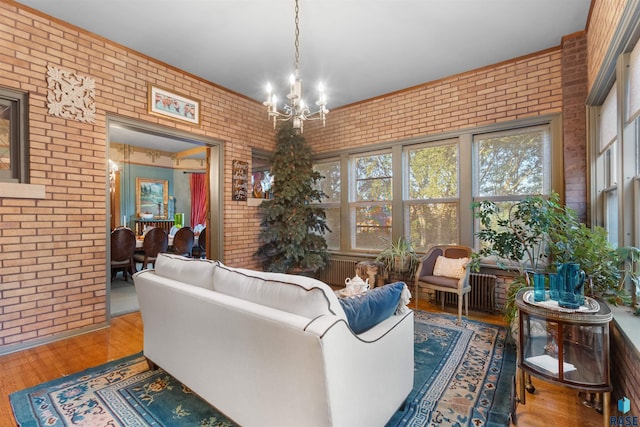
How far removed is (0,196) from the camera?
98.3 inches

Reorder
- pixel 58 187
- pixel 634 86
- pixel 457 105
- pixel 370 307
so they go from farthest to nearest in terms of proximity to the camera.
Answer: pixel 457 105 < pixel 58 187 < pixel 634 86 < pixel 370 307

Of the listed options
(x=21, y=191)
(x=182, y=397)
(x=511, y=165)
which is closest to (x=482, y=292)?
(x=511, y=165)

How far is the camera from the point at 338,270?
494 centimetres

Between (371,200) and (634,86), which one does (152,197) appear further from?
(634,86)

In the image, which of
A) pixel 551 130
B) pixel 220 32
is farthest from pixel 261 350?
pixel 551 130

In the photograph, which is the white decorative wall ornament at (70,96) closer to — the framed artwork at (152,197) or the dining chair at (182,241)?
the dining chair at (182,241)

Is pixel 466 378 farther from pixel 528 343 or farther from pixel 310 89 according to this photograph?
pixel 310 89

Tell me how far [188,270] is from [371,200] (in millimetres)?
3294

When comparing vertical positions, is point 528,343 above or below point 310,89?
below

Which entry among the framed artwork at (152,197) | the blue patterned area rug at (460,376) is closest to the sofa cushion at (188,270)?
the blue patterned area rug at (460,376)

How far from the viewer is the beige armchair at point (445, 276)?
3.26m

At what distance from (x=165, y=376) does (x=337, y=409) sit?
1.64m

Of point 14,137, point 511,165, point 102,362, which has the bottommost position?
point 102,362

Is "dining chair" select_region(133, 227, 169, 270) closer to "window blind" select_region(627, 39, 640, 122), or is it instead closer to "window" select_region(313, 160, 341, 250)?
"window" select_region(313, 160, 341, 250)
